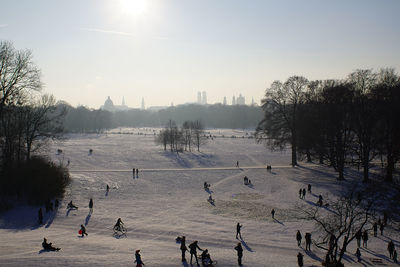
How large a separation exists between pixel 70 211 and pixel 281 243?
16.5 meters

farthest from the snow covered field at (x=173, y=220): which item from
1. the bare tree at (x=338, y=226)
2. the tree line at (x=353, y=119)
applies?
the tree line at (x=353, y=119)

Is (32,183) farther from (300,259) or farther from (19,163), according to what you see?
(300,259)

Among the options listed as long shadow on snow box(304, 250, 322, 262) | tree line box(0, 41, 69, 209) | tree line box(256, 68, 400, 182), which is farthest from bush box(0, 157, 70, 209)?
tree line box(256, 68, 400, 182)

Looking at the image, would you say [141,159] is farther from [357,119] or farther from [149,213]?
[357,119]

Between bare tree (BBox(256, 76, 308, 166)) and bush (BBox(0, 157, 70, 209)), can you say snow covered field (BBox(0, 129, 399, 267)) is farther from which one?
bare tree (BBox(256, 76, 308, 166))

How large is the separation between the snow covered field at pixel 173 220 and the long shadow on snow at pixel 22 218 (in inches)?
2.7

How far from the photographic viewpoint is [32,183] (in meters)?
26.5

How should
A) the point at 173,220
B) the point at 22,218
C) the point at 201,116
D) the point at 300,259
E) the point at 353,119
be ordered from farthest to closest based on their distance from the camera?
the point at 201,116 < the point at 353,119 < the point at 22,218 < the point at 173,220 < the point at 300,259

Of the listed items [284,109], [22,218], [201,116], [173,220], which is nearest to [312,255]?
[173,220]

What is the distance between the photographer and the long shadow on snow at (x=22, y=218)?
A: 2080 cm

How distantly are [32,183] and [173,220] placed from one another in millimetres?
13660

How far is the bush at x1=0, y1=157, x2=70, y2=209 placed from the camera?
2611cm

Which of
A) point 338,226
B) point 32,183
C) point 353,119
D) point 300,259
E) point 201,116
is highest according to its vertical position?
point 201,116

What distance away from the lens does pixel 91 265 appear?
12.5 m
